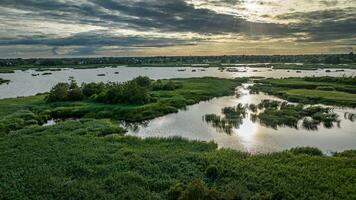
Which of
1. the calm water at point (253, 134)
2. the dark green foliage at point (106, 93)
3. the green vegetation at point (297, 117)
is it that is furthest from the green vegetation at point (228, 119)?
the dark green foliage at point (106, 93)

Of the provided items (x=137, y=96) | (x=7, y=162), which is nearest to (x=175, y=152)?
(x=7, y=162)

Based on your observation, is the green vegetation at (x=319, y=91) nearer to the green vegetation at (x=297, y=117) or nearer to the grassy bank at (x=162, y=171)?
the green vegetation at (x=297, y=117)

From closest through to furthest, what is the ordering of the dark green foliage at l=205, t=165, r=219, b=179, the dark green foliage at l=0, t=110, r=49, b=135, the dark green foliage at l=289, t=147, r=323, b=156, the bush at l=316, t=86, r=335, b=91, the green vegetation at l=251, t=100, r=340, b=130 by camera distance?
1. the dark green foliage at l=205, t=165, r=219, b=179
2. the dark green foliage at l=289, t=147, r=323, b=156
3. the dark green foliage at l=0, t=110, r=49, b=135
4. the green vegetation at l=251, t=100, r=340, b=130
5. the bush at l=316, t=86, r=335, b=91

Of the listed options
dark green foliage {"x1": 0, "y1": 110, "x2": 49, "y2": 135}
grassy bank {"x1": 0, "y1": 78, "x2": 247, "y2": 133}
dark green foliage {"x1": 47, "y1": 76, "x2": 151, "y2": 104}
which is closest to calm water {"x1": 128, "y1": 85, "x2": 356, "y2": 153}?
grassy bank {"x1": 0, "y1": 78, "x2": 247, "y2": 133}

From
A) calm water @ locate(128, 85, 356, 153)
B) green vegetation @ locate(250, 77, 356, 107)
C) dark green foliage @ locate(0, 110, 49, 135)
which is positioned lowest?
calm water @ locate(128, 85, 356, 153)

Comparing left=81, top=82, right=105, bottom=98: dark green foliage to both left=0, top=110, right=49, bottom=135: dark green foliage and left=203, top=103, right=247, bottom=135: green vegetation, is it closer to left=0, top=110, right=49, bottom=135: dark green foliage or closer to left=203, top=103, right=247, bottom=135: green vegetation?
left=0, top=110, right=49, bottom=135: dark green foliage

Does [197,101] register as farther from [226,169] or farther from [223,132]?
[226,169]
